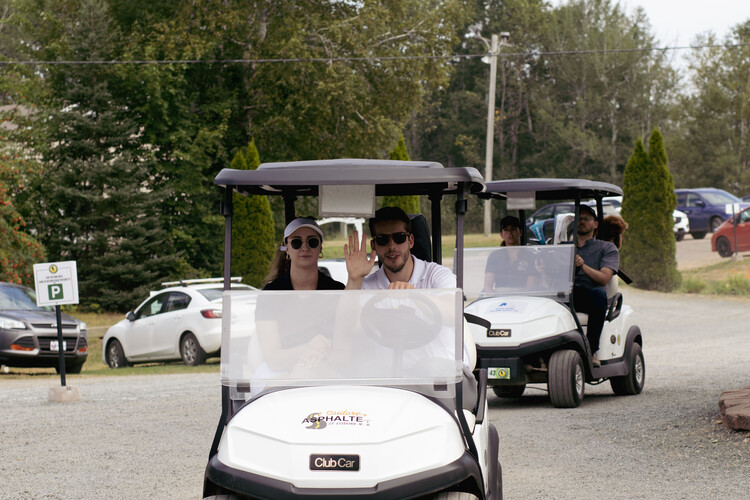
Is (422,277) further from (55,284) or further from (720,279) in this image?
(720,279)

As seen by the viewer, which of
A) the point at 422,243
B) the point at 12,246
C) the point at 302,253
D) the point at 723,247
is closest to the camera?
the point at 302,253

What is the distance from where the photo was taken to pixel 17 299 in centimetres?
1948

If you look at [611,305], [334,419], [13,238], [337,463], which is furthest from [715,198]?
[337,463]

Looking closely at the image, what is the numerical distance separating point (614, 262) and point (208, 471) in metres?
7.36

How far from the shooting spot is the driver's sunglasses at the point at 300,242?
5703mm

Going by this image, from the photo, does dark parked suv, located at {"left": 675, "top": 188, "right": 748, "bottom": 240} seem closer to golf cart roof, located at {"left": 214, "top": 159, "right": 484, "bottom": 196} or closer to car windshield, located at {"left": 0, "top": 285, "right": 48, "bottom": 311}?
car windshield, located at {"left": 0, "top": 285, "right": 48, "bottom": 311}

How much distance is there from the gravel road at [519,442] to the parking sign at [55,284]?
1.28 m

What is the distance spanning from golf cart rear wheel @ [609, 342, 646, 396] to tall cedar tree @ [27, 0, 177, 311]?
20.1 m

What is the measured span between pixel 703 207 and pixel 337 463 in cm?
3711

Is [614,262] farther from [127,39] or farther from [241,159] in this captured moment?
[127,39]

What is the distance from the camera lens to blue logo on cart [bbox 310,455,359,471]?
4066 mm

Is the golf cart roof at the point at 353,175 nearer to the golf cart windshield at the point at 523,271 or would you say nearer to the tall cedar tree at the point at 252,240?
the golf cart windshield at the point at 523,271

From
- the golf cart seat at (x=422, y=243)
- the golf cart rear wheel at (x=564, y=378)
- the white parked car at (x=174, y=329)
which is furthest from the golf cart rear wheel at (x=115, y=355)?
the golf cart seat at (x=422, y=243)

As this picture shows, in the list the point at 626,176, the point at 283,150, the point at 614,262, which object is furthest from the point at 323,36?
the point at 614,262
